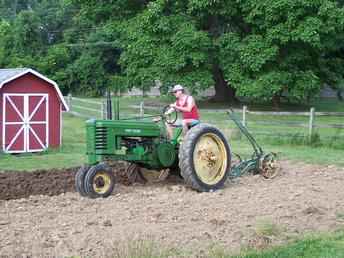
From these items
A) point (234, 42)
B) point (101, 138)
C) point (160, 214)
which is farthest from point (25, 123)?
point (234, 42)

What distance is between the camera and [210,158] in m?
11.5

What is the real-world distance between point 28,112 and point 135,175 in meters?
7.18

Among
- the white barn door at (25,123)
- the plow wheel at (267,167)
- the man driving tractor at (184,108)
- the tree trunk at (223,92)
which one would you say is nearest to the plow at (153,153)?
the man driving tractor at (184,108)

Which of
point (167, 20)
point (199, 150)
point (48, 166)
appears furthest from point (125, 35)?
point (199, 150)

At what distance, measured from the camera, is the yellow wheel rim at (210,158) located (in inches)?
445

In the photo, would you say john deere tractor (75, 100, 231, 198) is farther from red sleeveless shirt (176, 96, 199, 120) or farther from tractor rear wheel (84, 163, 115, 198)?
red sleeveless shirt (176, 96, 199, 120)

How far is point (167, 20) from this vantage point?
2877 cm

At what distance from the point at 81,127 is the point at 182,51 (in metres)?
5.87

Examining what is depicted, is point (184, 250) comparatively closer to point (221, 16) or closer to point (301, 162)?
point (301, 162)

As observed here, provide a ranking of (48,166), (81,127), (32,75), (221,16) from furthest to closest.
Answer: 1. (221,16)
2. (81,127)
3. (32,75)
4. (48,166)

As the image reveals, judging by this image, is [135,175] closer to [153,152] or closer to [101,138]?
[153,152]

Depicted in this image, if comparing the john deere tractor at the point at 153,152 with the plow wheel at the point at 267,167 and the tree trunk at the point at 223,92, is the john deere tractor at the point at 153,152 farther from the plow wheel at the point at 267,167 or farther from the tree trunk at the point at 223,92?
the tree trunk at the point at 223,92

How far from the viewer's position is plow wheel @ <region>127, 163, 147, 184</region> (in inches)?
481

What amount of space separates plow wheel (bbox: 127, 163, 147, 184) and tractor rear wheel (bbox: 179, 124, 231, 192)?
1319 millimetres
